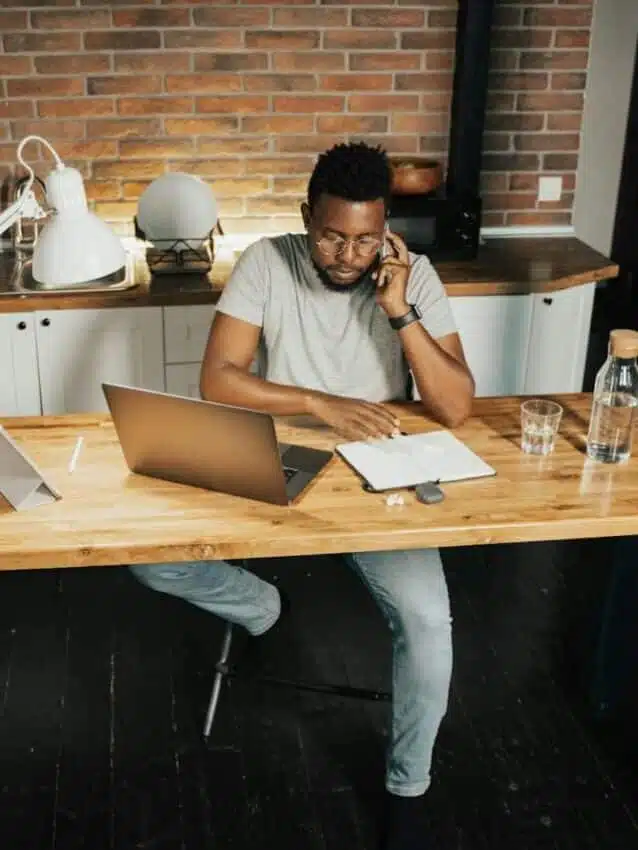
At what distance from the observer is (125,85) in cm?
347

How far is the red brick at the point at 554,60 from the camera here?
364cm

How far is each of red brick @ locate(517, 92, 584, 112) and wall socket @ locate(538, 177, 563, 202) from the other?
24cm

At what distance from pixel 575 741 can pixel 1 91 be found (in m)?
2.60

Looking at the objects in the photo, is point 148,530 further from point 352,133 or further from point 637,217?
point 637,217

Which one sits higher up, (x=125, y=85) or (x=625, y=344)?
(x=125, y=85)

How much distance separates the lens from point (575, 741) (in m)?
2.41

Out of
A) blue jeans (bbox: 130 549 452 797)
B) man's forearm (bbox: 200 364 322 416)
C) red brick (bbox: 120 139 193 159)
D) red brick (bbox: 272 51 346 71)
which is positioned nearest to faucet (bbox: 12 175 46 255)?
red brick (bbox: 120 139 193 159)

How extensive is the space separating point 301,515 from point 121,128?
2114mm

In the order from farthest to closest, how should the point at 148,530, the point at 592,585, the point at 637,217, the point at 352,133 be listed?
1. the point at 637,217
2. the point at 352,133
3. the point at 592,585
4. the point at 148,530

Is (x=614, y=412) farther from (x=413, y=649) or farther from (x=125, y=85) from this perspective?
(x=125, y=85)

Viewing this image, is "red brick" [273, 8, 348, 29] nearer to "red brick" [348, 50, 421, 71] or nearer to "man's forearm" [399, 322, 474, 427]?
"red brick" [348, 50, 421, 71]

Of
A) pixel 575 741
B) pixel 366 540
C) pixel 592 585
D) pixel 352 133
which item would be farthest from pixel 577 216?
pixel 366 540

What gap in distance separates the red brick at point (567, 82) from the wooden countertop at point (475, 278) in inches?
20.6

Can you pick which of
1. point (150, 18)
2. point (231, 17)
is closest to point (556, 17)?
point (231, 17)
